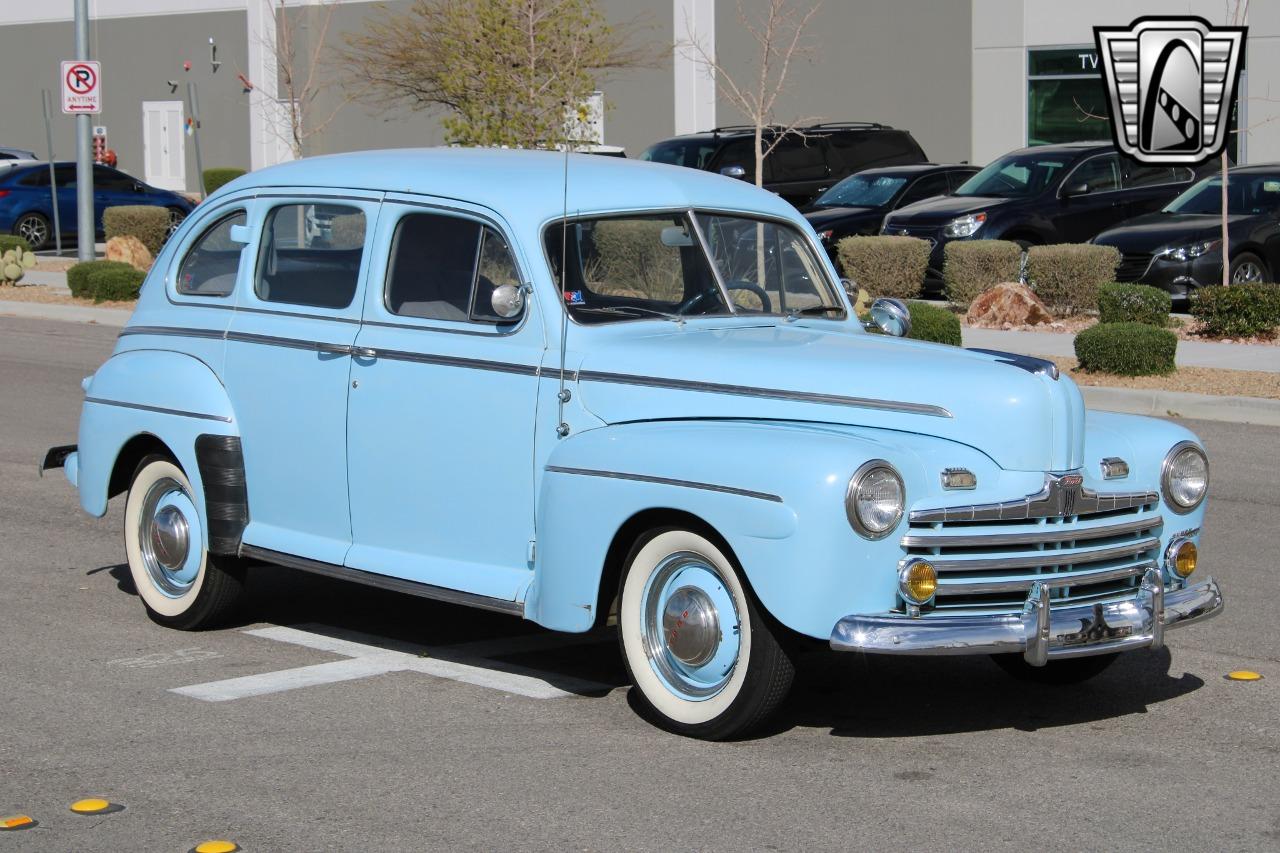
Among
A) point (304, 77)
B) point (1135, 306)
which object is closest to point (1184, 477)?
point (1135, 306)

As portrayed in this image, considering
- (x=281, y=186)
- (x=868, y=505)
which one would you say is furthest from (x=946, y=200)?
(x=868, y=505)

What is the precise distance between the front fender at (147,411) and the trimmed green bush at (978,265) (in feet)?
44.1

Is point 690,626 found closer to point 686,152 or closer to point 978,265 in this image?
point 978,265

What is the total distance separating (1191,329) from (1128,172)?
5075 mm

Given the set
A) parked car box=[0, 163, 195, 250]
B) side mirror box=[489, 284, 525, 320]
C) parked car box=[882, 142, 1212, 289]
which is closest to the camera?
side mirror box=[489, 284, 525, 320]

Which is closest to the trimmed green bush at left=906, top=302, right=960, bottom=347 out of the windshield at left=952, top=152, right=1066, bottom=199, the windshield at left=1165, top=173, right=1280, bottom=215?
the windshield at left=1165, top=173, right=1280, bottom=215

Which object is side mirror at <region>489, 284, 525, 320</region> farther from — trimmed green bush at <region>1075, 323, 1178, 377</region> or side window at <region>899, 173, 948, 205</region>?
side window at <region>899, 173, 948, 205</region>

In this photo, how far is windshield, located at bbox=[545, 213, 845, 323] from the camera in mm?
6629

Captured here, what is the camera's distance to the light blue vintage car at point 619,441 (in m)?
5.62

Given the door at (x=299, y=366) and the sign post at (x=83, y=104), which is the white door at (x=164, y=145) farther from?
the door at (x=299, y=366)

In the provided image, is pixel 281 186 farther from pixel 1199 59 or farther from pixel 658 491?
pixel 1199 59

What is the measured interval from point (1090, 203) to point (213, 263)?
53.6ft

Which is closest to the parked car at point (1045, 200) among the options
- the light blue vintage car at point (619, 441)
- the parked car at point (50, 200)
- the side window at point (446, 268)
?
the parked car at point (50, 200)

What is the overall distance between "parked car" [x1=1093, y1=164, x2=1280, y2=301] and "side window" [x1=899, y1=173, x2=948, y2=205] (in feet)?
13.8
